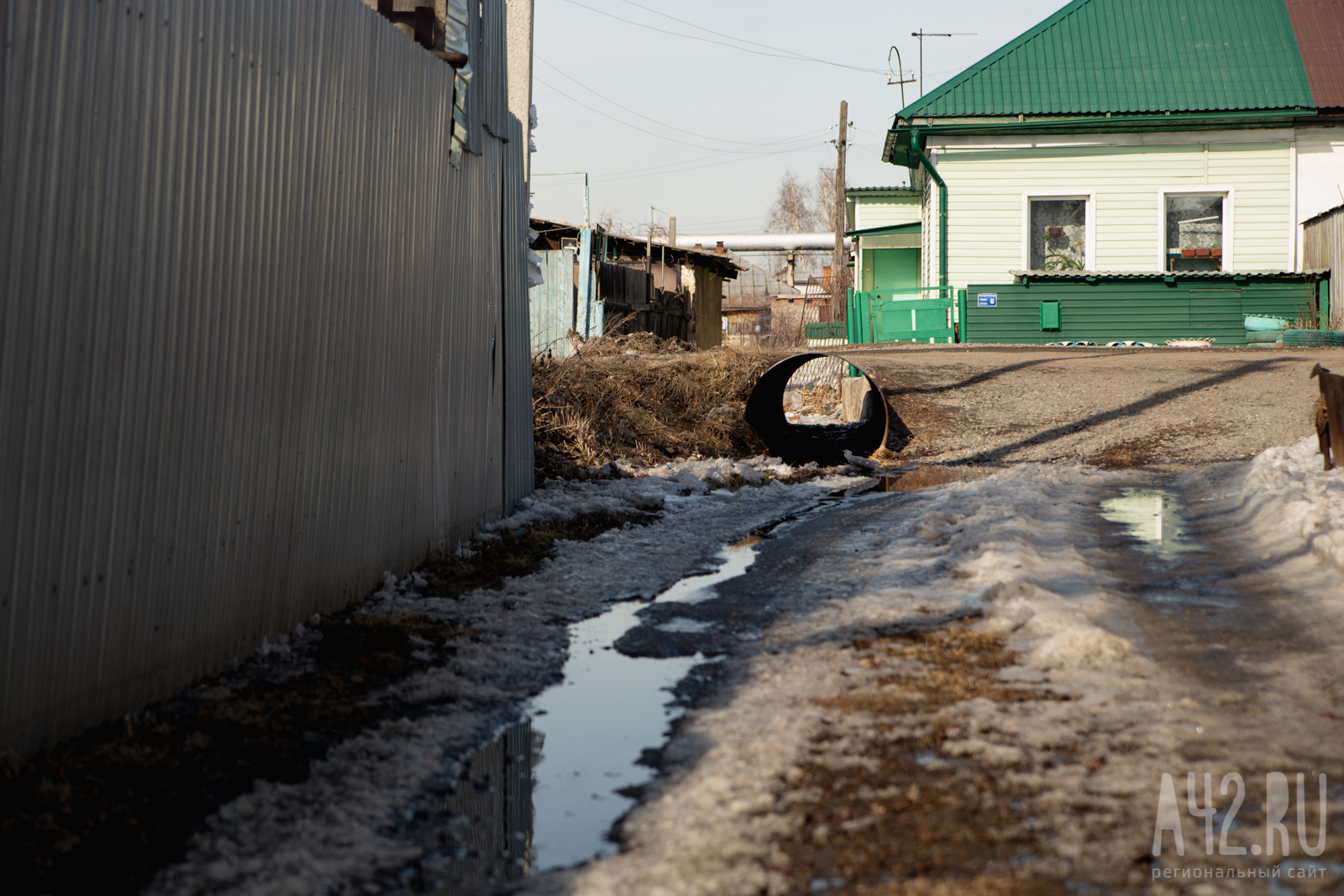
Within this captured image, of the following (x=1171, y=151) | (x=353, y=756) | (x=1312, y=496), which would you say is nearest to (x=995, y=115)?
(x=1171, y=151)

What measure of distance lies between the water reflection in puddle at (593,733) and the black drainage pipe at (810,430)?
7384 mm

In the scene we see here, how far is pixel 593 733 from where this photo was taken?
11.1 ft

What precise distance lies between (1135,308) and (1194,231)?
174cm

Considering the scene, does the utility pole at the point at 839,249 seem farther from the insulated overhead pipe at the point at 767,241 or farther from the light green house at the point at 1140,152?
the insulated overhead pipe at the point at 767,241

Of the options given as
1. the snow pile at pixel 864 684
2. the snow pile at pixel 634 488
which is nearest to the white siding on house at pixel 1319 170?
the snow pile at pixel 634 488

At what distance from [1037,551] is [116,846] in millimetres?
4374

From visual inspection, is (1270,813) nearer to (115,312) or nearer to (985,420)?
(115,312)

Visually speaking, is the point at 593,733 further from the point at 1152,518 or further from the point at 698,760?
the point at 1152,518

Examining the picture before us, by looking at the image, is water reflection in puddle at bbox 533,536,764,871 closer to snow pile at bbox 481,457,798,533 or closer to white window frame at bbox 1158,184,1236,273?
snow pile at bbox 481,457,798,533

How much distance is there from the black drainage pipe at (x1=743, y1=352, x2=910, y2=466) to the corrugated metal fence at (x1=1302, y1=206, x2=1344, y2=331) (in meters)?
8.21

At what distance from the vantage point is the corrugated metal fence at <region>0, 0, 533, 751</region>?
265 centimetres

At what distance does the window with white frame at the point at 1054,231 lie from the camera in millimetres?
18781

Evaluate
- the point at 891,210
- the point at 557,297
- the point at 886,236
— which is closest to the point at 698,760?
the point at 557,297

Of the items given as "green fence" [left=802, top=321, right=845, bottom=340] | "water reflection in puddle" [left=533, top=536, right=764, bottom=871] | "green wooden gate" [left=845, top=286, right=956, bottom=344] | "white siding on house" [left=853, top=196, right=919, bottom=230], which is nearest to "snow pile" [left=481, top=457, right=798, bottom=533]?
"water reflection in puddle" [left=533, top=536, right=764, bottom=871]
